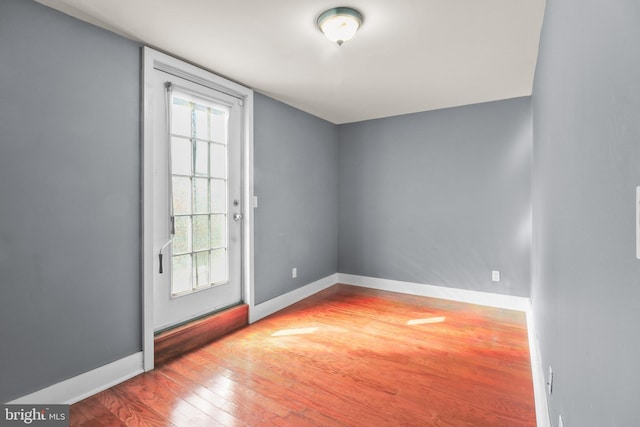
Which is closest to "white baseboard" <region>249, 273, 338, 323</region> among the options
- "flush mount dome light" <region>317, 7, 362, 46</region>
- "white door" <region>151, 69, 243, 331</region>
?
"white door" <region>151, 69, 243, 331</region>

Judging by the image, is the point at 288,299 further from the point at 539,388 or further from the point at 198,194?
the point at 539,388

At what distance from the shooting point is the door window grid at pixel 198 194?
271 cm

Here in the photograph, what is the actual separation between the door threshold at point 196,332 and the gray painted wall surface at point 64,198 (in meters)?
0.21

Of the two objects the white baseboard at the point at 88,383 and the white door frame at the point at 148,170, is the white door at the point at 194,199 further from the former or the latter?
the white baseboard at the point at 88,383

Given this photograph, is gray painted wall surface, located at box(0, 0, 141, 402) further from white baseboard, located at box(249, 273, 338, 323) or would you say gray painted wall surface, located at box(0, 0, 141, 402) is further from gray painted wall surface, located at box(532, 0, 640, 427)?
gray painted wall surface, located at box(532, 0, 640, 427)

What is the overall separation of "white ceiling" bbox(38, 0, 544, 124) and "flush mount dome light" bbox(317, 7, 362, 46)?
0.04 metres

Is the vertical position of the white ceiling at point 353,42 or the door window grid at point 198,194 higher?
the white ceiling at point 353,42

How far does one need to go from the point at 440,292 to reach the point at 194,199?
2997 millimetres

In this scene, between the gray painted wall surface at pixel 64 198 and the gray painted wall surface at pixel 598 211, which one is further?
the gray painted wall surface at pixel 64 198

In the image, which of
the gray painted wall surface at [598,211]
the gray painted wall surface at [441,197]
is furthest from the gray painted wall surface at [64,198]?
the gray painted wall surface at [441,197]

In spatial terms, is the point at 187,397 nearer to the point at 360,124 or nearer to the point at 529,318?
the point at 529,318

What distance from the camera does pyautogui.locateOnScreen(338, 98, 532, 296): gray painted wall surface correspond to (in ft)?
11.9

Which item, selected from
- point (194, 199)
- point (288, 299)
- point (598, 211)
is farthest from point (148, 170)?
point (598, 211)

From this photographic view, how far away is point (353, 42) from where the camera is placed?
7.63 feet
